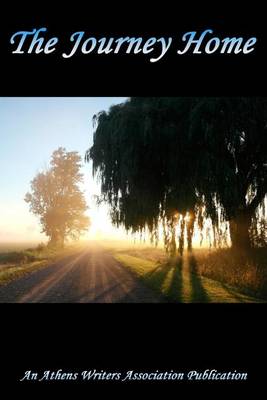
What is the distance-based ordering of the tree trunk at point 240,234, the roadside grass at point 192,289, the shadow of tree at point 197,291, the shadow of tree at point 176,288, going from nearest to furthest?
the shadow of tree at point 197,291, the roadside grass at point 192,289, the shadow of tree at point 176,288, the tree trunk at point 240,234

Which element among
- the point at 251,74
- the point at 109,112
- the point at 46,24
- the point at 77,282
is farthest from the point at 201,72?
the point at 77,282

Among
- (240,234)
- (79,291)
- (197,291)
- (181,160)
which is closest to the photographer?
(197,291)

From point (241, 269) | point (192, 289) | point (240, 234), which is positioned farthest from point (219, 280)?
point (192, 289)

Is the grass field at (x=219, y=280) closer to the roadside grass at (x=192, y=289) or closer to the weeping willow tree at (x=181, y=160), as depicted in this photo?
the roadside grass at (x=192, y=289)

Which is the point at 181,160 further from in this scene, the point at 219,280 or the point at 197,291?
the point at 219,280

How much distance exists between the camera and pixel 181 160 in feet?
38.8

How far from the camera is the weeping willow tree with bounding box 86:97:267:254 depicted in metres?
11.3

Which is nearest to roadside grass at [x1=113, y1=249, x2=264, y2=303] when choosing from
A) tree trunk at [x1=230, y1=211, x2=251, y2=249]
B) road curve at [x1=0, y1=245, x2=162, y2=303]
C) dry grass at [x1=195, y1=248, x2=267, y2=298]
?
dry grass at [x1=195, y1=248, x2=267, y2=298]

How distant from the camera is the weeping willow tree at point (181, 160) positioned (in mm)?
11273

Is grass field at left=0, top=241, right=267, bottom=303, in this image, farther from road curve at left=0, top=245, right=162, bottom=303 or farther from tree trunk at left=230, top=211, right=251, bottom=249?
road curve at left=0, top=245, right=162, bottom=303

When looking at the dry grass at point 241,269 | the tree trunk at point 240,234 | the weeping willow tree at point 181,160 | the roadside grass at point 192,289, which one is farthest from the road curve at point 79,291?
the tree trunk at point 240,234

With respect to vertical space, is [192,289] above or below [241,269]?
below

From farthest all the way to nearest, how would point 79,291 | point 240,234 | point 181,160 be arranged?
1. point 240,234
2. point 79,291
3. point 181,160
